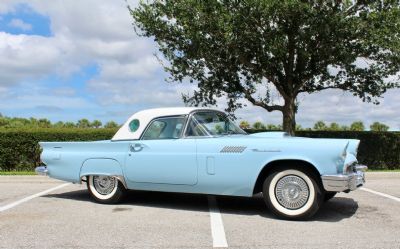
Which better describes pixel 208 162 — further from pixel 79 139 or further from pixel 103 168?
pixel 79 139

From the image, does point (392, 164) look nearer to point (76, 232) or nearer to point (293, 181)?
point (293, 181)

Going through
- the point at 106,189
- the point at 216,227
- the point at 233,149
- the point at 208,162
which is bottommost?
the point at 216,227

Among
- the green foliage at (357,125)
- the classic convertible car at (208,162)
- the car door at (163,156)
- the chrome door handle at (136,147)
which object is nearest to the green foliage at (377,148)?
the green foliage at (357,125)

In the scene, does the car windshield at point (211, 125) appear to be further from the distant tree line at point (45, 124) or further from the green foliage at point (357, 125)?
the green foliage at point (357, 125)

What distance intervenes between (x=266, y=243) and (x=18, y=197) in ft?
18.8

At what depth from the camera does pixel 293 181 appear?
6.90 meters

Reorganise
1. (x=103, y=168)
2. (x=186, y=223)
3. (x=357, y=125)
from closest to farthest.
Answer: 1. (x=186, y=223)
2. (x=103, y=168)
3. (x=357, y=125)

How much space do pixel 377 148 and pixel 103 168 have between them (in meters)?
11.6

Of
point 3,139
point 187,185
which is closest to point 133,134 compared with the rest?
point 187,185

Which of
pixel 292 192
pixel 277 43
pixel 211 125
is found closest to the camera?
pixel 292 192

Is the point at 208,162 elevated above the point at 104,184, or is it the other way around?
the point at 208,162

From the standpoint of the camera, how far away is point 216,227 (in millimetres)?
6469

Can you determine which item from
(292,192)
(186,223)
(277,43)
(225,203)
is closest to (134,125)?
(225,203)

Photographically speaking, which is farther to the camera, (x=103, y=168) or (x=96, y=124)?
(x=96, y=124)
